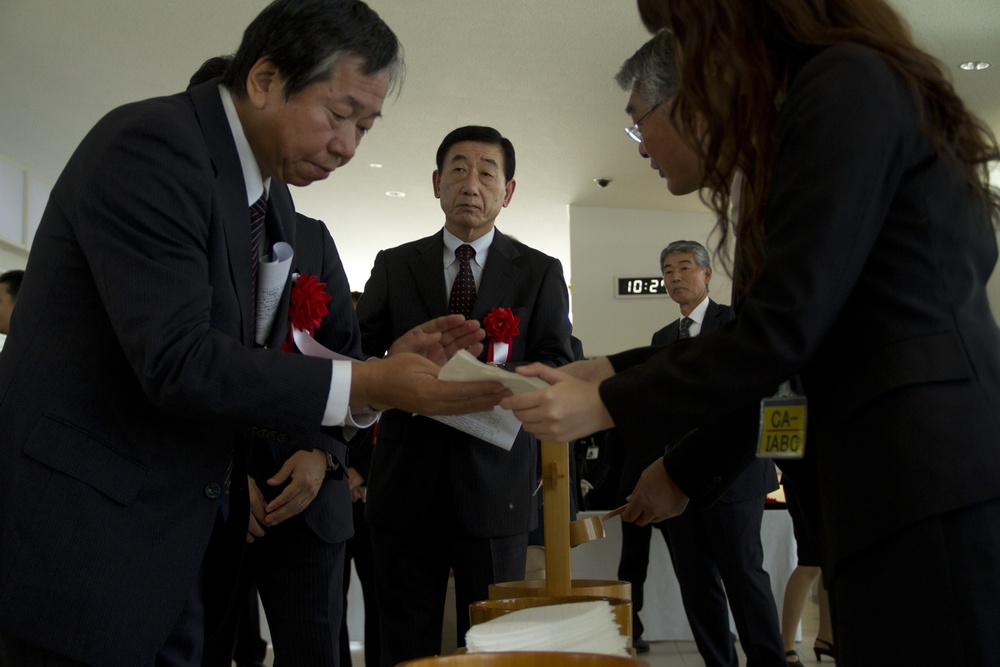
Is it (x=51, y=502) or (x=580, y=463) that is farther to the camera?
(x=580, y=463)

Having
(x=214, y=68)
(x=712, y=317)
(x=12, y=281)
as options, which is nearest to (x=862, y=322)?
(x=214, y=68)

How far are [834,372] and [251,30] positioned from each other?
1.15m

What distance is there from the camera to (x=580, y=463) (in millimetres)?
5727

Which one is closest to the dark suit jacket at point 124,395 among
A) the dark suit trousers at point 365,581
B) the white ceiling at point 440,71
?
the dark suit trousers at point 365,581

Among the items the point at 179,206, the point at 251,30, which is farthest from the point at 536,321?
the point at 179,206

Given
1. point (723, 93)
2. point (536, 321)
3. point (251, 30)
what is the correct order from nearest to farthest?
point (723, 93) → point (251, 30) → point (536, 321)

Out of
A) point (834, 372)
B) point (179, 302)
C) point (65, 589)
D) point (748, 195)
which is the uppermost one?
point (748, 195)

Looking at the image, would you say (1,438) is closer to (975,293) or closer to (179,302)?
(179,302)

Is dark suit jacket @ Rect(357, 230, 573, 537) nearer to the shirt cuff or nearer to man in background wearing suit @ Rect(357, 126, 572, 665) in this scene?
man in background wearing suit @ Rect(357, 126, 572, 665)

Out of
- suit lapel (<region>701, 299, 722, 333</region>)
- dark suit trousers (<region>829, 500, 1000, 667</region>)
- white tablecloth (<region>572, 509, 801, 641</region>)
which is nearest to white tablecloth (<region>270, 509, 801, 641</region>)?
white tablecloth (<region>572, 509, 801, 641</region>)

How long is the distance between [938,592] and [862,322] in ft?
1.00

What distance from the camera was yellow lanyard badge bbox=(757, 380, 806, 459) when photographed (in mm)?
1121

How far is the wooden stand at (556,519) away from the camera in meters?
1.61

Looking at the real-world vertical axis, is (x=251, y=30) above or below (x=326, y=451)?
above
